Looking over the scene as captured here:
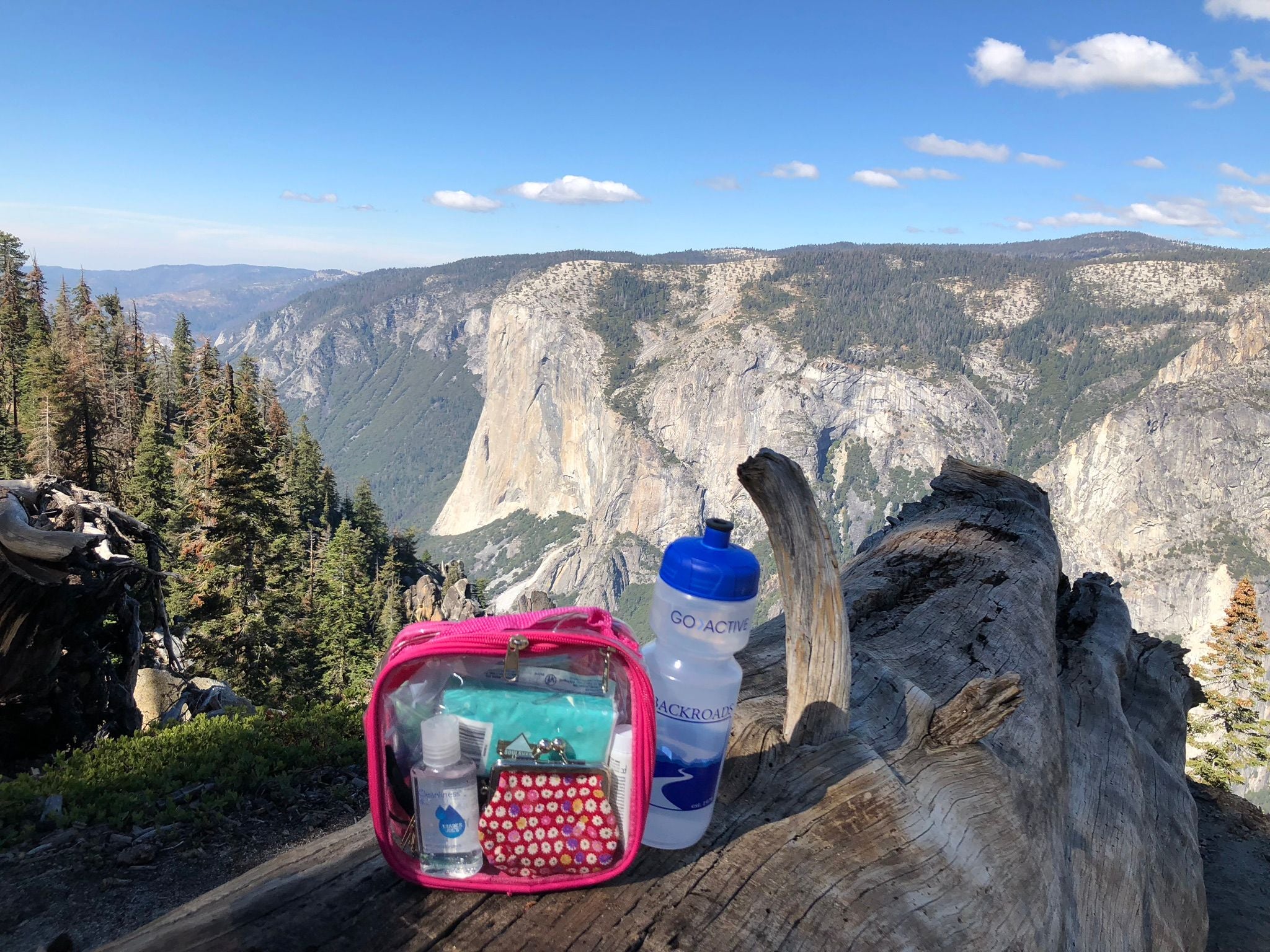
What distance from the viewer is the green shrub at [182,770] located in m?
5.93

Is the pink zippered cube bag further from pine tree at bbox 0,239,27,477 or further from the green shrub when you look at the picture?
pine tree at bbox 0,239,27,477

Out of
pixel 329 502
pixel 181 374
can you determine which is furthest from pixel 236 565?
pixel 181 374

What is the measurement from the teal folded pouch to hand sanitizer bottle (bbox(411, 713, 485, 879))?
4cm

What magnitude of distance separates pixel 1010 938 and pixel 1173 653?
6307 mm

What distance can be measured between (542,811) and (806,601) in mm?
1592

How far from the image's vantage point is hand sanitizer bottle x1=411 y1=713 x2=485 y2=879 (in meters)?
2.35

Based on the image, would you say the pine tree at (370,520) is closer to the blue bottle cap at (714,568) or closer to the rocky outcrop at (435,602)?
the rocky outcrop at (435,602)

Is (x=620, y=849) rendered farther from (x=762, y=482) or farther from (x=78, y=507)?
(x=78, y=507)

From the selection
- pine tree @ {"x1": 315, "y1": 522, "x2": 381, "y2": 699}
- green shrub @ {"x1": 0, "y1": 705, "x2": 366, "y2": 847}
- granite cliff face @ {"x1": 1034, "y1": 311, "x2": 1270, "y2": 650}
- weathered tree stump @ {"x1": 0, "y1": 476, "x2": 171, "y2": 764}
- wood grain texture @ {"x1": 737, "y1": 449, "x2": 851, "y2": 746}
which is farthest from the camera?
granite cliff face @ {"x1": 1034, "y1": 311, "x2": 1270, "y2": 650}

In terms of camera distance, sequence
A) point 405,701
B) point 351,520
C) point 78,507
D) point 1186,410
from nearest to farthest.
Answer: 1. point 405,701
2. point 78,507
3. point 351,520
4. point 1186,410

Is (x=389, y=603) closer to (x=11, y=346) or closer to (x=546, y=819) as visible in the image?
(x=11, y=346)

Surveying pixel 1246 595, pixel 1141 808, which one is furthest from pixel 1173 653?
pixel 1246 595

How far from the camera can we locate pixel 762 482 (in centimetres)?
338

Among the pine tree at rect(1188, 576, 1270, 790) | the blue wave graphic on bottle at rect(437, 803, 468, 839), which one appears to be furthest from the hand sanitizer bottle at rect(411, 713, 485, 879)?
the pine tree at rect(1188, 576, 1270, 790)
